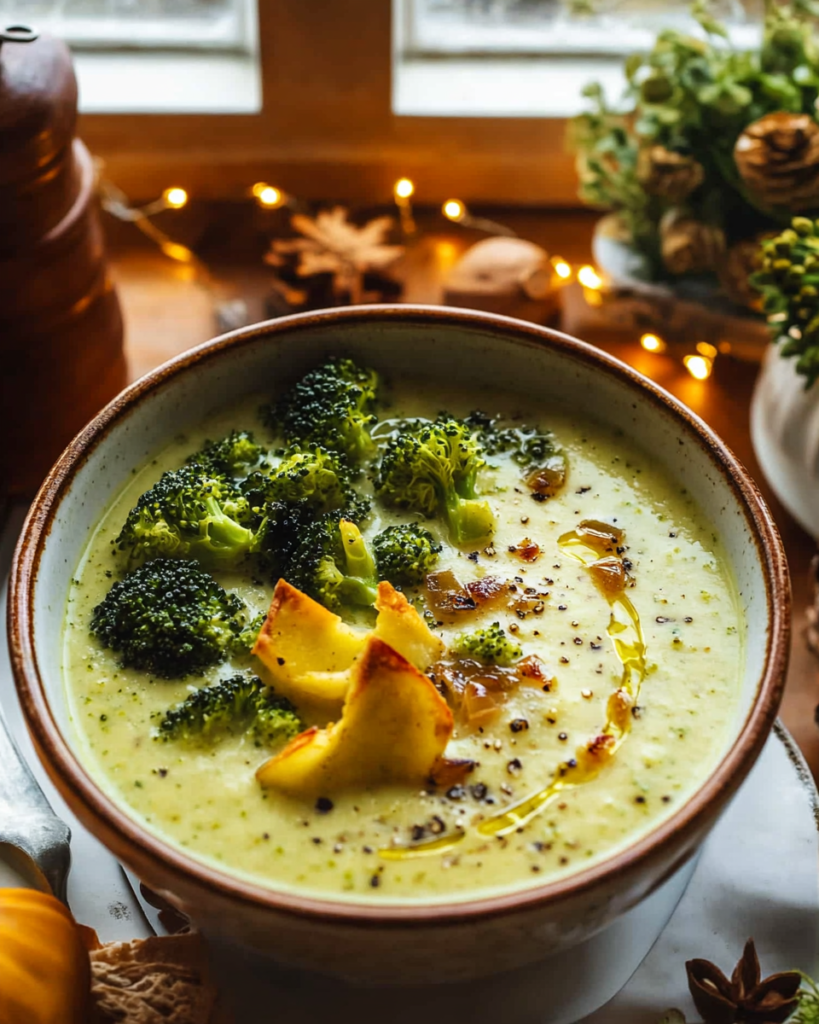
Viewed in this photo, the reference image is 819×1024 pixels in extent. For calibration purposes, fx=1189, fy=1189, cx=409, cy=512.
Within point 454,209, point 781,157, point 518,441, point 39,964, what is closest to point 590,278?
point 454,209

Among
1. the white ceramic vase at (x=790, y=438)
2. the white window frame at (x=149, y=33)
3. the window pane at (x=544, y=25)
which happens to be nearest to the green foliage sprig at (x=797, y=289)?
the white ceramic vase at (x=790, y=438)

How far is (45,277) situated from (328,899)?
1.38 meters

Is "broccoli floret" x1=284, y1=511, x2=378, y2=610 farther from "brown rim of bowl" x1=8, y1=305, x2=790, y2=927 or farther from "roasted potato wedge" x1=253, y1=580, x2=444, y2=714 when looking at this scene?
"brown rim of bowl" x1=8, y1=305, x2=790, y2=927

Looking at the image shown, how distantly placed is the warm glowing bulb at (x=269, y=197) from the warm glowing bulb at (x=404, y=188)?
0.31 meters

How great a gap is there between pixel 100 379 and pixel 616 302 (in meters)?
1.22

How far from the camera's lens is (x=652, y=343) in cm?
283

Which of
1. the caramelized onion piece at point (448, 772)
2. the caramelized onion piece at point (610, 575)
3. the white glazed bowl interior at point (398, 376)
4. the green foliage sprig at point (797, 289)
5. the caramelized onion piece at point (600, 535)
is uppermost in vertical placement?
the green foliage sprig at point (797, 289)

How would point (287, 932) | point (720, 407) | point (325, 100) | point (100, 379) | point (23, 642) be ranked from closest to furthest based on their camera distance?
point (287, 932) < point (23, 642) < point (100, 379) < point (720, 407) < point (325, 100)

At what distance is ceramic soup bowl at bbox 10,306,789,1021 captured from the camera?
1.34 m

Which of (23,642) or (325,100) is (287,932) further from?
(325,100)

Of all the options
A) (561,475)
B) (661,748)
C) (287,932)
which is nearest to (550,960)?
(661,748)

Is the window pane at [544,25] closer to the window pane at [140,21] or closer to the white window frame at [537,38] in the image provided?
the white window frame at [537,38]

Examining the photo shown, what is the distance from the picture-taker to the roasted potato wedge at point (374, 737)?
4.80 feet

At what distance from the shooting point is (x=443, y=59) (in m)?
3.31
